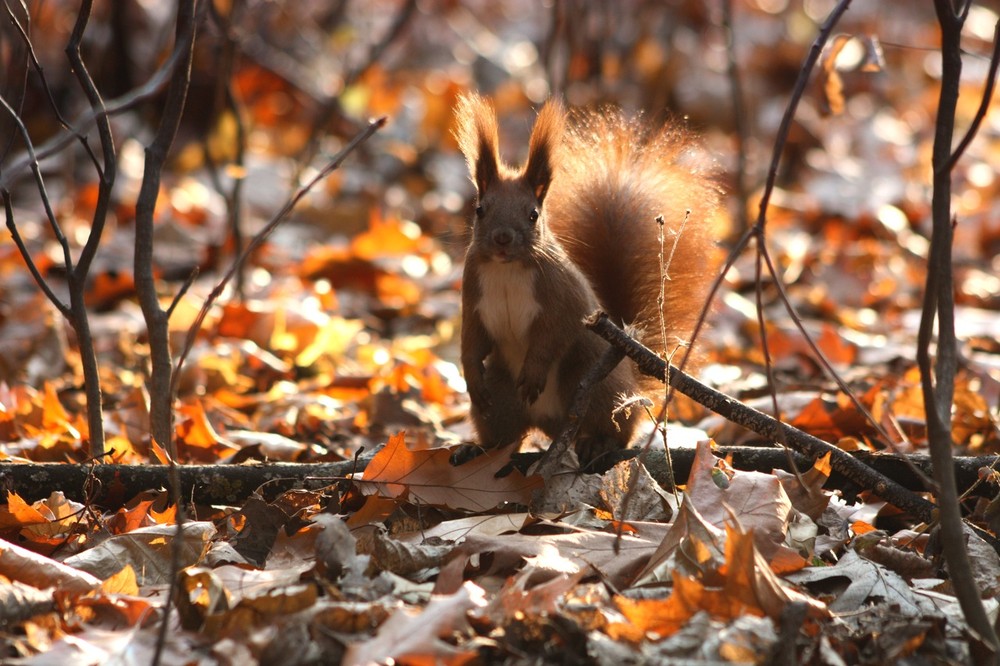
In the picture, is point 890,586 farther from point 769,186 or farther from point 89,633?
point 89,633

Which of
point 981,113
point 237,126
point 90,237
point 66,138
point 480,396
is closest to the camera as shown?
point 981,113

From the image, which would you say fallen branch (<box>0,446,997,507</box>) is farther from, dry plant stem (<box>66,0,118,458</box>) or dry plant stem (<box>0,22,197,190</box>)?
dry plant stem (<box>0,22,197,190</box>)

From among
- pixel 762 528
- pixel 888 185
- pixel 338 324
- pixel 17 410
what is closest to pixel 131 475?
pixel 17 410

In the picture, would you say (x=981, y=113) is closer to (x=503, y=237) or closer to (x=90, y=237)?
(x=503, y=237)

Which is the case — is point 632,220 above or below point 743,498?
above

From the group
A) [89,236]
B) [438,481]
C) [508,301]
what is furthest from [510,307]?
[89,236]

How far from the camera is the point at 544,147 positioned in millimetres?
2865

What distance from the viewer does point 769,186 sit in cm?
176

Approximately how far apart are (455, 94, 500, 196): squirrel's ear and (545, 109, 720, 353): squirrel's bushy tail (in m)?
0.23

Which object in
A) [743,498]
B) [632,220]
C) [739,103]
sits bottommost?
[743,498]

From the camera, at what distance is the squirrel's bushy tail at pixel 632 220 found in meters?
3.10

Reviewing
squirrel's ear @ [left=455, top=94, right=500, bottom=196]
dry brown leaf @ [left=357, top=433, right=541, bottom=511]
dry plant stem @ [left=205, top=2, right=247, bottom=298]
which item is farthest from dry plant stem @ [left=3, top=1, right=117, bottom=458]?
dry plant stem @ [left=205, top=2, right=247, bottom=298]

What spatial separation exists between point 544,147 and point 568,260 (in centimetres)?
31

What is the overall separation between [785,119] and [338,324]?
2.91m
